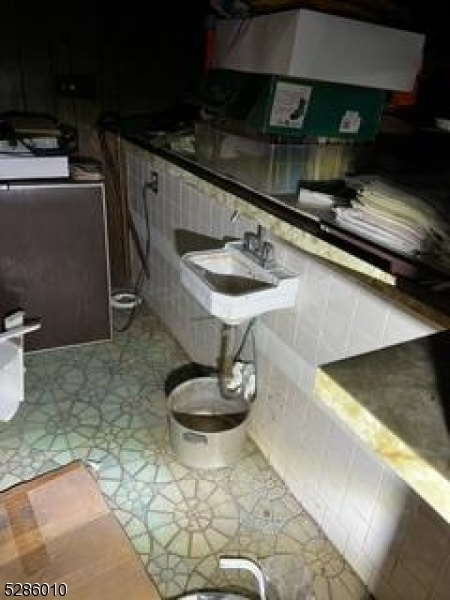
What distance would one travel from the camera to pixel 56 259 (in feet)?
6.92

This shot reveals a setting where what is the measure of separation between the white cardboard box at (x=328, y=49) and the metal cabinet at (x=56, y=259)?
1.06 meters

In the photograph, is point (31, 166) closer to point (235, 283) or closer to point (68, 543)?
point (235, 283)

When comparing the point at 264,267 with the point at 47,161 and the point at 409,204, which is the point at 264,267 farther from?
the point at 47,161

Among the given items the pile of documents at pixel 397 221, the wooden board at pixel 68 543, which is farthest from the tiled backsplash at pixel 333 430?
the wooden board at pixel 68 543

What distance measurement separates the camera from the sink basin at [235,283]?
1.24m

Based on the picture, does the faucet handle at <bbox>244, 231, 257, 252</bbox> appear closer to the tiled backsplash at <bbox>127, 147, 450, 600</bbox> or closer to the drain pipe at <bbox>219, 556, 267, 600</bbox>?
the tiled backsplash at <bbox>127, 147, 450, 600</bbox>

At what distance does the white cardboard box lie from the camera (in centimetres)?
113

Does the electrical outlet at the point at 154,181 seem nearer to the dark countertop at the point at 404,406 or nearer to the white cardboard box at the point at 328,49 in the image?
the white cardboard box at the point at 328,49

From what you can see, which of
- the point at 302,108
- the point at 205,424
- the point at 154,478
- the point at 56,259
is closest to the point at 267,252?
the point at 302,108

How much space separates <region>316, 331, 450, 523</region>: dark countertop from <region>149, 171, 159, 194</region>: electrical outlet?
1.81m

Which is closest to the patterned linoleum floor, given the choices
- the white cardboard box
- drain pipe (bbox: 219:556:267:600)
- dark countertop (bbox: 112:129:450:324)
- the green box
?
drain pipe (bbox: 219:556:267:600)

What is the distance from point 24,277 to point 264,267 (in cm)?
127

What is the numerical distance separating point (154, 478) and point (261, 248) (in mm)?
914

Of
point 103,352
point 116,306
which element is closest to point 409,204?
point 103,352
